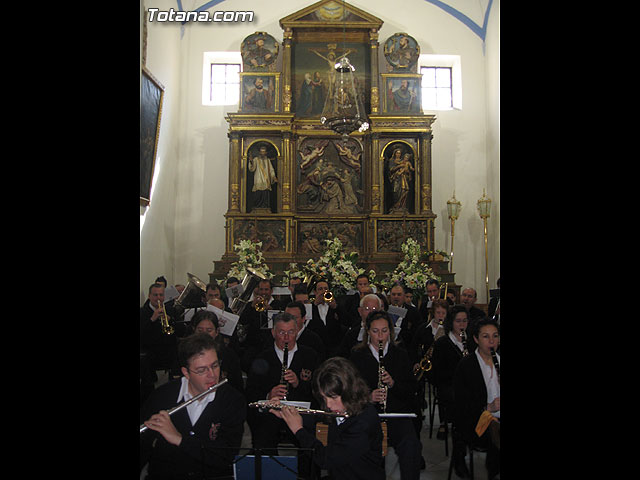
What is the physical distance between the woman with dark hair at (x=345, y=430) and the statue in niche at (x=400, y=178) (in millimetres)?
9957

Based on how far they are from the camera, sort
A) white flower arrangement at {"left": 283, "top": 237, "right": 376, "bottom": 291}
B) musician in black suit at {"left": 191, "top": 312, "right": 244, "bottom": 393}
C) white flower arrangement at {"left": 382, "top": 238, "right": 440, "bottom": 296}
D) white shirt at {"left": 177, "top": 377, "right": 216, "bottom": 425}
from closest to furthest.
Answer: white shirt at {"left": 177, "top": 377, "right": 216, "bottom": 425}, musician in black suit at {"left": 191, "top": 312, "right": 244, "bottom": 393}, white flower arrangement at {"left": 283, "top": 237, "right": 376, "bottom": 291}, white flower arrangement at {"left": 382, "top": 238, "right": 440, "bottom": 296}

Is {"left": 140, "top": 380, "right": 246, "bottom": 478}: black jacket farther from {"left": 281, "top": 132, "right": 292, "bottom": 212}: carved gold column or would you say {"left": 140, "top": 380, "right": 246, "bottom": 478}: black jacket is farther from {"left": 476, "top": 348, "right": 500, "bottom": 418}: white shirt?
{"left": 281, "top": 132, "right": 292, "bottom": 212}: carved gold column

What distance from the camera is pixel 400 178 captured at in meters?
13.0

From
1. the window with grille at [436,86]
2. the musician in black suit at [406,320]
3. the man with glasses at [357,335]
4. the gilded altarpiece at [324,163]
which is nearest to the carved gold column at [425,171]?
the gilded altarpiece at [324,163]

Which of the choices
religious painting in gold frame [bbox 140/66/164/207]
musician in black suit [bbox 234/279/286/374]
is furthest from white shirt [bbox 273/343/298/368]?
religious painting in gold frame [bbox 140/66/164/207]

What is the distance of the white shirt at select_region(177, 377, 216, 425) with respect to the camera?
11.5 ft

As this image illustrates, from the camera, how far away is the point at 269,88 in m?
13.0

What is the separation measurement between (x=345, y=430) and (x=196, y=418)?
105 centimetres

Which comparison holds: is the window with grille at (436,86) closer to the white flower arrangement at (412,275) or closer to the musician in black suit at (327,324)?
the white flower arrangement at (412,275)

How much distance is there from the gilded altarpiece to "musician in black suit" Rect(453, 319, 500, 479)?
822cm

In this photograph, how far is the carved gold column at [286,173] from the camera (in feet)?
42.1

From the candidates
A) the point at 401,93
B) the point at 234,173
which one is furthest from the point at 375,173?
the point at 234,173

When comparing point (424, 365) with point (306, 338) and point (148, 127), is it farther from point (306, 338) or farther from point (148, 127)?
point (148, 127)
